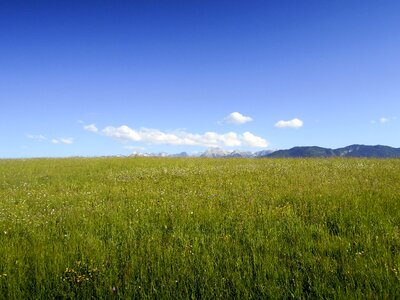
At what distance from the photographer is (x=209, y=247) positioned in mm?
5844

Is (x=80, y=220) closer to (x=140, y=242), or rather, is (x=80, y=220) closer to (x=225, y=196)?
(x=140, y=242)

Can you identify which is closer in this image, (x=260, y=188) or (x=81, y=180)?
(x=260, y=188)

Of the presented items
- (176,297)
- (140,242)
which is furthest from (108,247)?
(176,297)

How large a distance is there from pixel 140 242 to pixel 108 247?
2.14ft

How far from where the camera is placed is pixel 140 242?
20.2 feet

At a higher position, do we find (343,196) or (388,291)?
(343,196)

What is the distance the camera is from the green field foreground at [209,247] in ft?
14.9

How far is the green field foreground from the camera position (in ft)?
14.9

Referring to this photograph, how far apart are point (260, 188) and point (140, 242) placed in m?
6.60

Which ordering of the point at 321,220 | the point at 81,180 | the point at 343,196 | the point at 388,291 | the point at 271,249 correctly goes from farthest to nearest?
the point at 81,180 → the point at 343,196 → the point at 321,220 → the point at 271,249 → the point at 388,291

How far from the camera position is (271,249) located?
18.4ft

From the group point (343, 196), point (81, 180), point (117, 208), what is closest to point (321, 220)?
point (343, 196)

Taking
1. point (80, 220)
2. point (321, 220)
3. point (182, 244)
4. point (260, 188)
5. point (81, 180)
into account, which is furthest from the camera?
point (81, 180)

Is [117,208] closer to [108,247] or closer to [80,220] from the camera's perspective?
[80,220]
